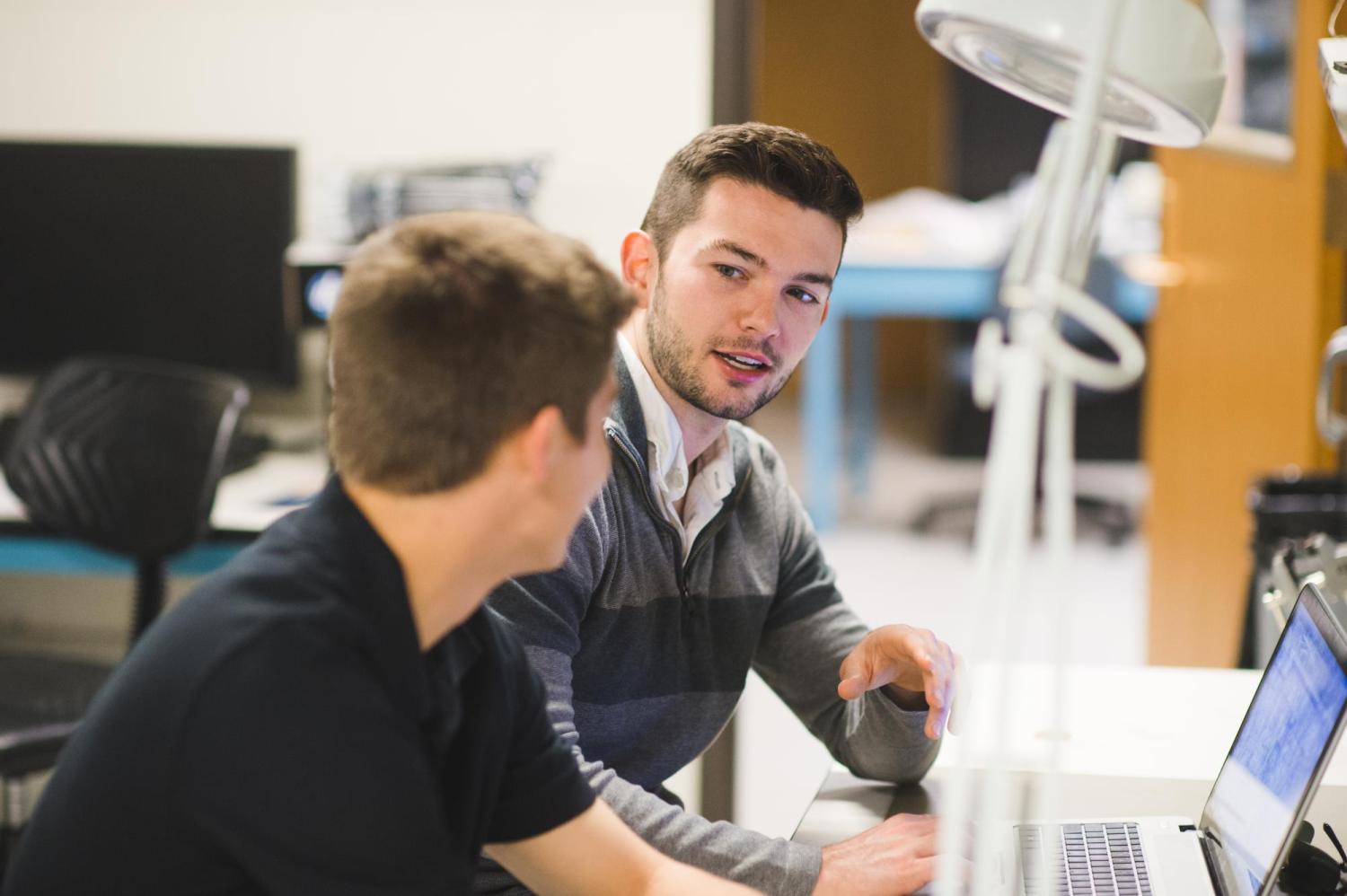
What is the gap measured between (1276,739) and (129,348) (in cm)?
248

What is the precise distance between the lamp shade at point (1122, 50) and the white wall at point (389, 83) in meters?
1.59

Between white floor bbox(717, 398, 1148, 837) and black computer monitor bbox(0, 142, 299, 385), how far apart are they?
1.30 meters

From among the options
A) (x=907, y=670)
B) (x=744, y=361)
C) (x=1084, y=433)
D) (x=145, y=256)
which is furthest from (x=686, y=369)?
(x=1084, y=433)

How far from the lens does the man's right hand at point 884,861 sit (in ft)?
4.00

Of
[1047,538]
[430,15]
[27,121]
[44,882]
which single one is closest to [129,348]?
[27,121]

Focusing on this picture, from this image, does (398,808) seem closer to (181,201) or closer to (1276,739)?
(1276,739)

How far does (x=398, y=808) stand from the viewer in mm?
911

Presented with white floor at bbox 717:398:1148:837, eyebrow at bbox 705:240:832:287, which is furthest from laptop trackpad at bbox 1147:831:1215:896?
white floor at bbox 717:398:1148:837

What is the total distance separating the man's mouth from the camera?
4.77 ft

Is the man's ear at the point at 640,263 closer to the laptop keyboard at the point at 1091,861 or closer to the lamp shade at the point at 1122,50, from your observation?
the lamp shade at the point at 1122,50

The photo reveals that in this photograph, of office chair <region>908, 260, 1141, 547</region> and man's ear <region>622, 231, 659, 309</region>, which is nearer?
man's ear <region>622, 231, 659, 309</region>

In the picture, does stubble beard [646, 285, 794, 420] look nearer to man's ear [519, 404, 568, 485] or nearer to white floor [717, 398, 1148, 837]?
man's ear [519, 404, 568, 485]

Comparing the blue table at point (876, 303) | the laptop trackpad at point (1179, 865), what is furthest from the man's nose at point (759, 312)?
the blue table at point (876, 303)

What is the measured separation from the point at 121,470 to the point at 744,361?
4.66 feet
